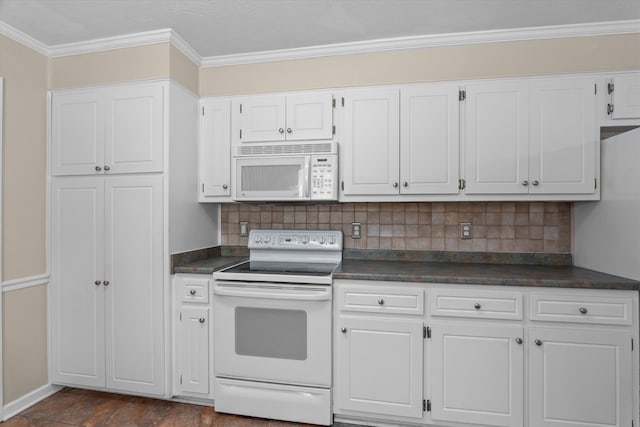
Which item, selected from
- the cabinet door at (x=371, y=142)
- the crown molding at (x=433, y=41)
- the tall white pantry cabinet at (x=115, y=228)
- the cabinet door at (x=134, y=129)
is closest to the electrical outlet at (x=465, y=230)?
the cabinet door at (x=371, y=142)

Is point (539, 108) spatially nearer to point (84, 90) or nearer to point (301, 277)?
point (301, 277)

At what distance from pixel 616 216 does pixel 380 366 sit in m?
1.61

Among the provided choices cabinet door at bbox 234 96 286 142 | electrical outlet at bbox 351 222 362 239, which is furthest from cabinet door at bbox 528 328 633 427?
cabinet door at bbox 234 96 286 142

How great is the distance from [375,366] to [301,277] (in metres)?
0.68

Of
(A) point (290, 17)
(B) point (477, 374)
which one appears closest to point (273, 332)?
(B) point (477, 374)

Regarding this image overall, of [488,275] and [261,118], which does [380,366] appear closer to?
[488,275]

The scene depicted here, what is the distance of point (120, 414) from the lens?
2.17 meters

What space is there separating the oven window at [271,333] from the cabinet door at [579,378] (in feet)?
4.27

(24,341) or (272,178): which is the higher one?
(272,178)

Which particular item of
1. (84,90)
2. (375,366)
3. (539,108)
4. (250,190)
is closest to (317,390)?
(375,366)

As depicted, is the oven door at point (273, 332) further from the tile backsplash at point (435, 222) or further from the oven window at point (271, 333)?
the tile backsplash at point (435, 222)

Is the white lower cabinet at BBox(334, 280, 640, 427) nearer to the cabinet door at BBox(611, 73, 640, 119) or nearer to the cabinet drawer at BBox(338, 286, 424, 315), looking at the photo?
the cabinet drawer at BBox(338, 286, 424, 315)

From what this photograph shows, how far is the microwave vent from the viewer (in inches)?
93.2

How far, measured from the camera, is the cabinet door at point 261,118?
2.48 meters
